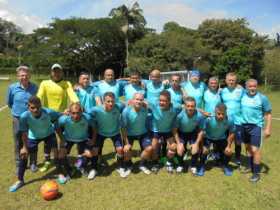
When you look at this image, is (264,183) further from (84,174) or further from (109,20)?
(109,20)

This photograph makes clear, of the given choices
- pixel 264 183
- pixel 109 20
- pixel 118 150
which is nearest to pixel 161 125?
pixel 118 150

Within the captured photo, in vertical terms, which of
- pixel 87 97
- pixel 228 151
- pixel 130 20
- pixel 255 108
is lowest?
pixel 228 151

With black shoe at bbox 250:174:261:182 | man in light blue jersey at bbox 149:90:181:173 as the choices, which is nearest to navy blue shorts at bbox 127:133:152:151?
man in light blue jersey at bbox 149:90:181:173

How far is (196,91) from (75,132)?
2.90 m

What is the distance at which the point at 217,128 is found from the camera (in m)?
6.60

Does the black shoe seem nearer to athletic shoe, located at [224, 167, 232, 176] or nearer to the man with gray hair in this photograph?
athletic shoe, located at [224, 167, 232, 176]

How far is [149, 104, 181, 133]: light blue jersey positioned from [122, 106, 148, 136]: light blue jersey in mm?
205

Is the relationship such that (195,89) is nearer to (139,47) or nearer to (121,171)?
(121,171)

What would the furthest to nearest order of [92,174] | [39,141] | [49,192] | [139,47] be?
[139,47] → [92,174] → [39,141] → [49,192]

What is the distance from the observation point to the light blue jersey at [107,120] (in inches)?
251

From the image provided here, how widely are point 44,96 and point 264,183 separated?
4825mm

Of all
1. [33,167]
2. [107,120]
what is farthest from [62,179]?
[107,120]

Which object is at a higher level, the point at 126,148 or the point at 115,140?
the point at 115,140

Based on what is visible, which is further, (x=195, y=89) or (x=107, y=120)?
(x=195, y=89)
